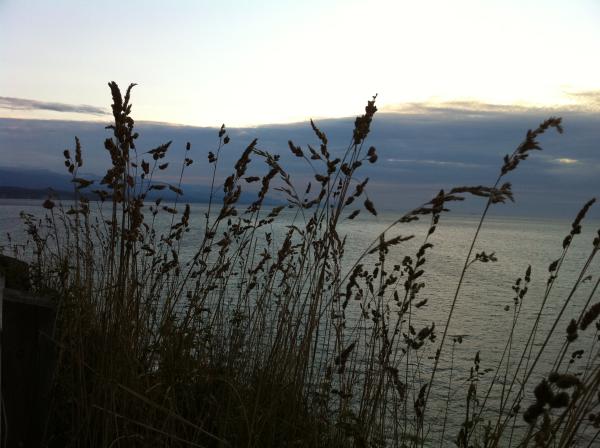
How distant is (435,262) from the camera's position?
67.6 ft

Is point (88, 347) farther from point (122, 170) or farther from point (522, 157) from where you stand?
point (522, 157)

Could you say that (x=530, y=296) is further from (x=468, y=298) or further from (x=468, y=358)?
(x=468, y=358)

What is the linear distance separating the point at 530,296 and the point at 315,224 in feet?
36.7

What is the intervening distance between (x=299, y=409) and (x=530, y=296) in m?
11.2

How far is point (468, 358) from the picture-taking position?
24.0 ft

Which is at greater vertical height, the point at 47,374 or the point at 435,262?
the point at 47,374

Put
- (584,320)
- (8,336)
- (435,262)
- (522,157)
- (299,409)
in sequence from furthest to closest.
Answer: (435,262) → (299,409) → (8,336) → (522,157) → (584,320)

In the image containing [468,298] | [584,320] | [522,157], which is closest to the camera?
[584,320]

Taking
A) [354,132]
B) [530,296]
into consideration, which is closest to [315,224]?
[354,132]

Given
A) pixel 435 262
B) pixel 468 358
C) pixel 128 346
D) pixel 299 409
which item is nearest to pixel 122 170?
pixel 128 346

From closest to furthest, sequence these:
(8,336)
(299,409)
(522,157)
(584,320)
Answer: (584,320) < (522,157) < (8,336) < (299,409)

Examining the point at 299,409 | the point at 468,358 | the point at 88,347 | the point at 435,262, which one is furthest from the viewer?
the point at 435,262

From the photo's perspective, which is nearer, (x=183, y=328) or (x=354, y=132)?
(x=354, y=132)

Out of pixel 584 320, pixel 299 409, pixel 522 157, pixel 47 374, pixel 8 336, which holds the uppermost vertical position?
pixel 522 157
